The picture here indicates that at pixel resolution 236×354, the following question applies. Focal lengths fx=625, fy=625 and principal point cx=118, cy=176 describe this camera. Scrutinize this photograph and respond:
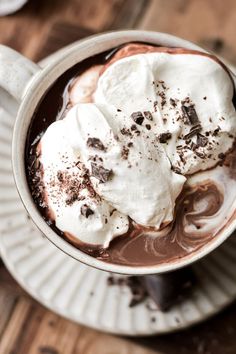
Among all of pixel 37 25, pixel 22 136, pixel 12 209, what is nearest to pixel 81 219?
pixel 22 136

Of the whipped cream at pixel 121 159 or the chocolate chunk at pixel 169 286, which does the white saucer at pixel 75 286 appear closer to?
the chocolate chunk at pixel 169 286

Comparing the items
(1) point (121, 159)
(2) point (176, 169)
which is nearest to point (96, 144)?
(1) point (121, 159)

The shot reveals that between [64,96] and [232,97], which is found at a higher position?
[232,97]

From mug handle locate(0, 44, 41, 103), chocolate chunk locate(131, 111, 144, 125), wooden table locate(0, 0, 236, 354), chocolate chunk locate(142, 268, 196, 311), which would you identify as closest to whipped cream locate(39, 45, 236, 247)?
chocolate chunk locate(131, 111, 144, 125)

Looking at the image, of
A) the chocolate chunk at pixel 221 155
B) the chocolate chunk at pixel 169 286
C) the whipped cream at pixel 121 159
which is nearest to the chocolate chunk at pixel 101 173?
the whipped cream at pixel 121 159

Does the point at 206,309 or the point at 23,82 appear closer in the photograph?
the point at 23,82

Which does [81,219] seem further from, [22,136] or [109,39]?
[109,39]

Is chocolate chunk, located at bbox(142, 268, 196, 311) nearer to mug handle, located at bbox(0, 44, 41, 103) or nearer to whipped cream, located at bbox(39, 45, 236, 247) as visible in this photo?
whipped cream, located at bbox(39, 45, 236, 247)

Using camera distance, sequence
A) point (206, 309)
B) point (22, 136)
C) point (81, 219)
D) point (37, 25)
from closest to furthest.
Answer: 1. point (81, 219)
2. point (22, 136)
3. point (206, 309)
4. point (37, 25)
